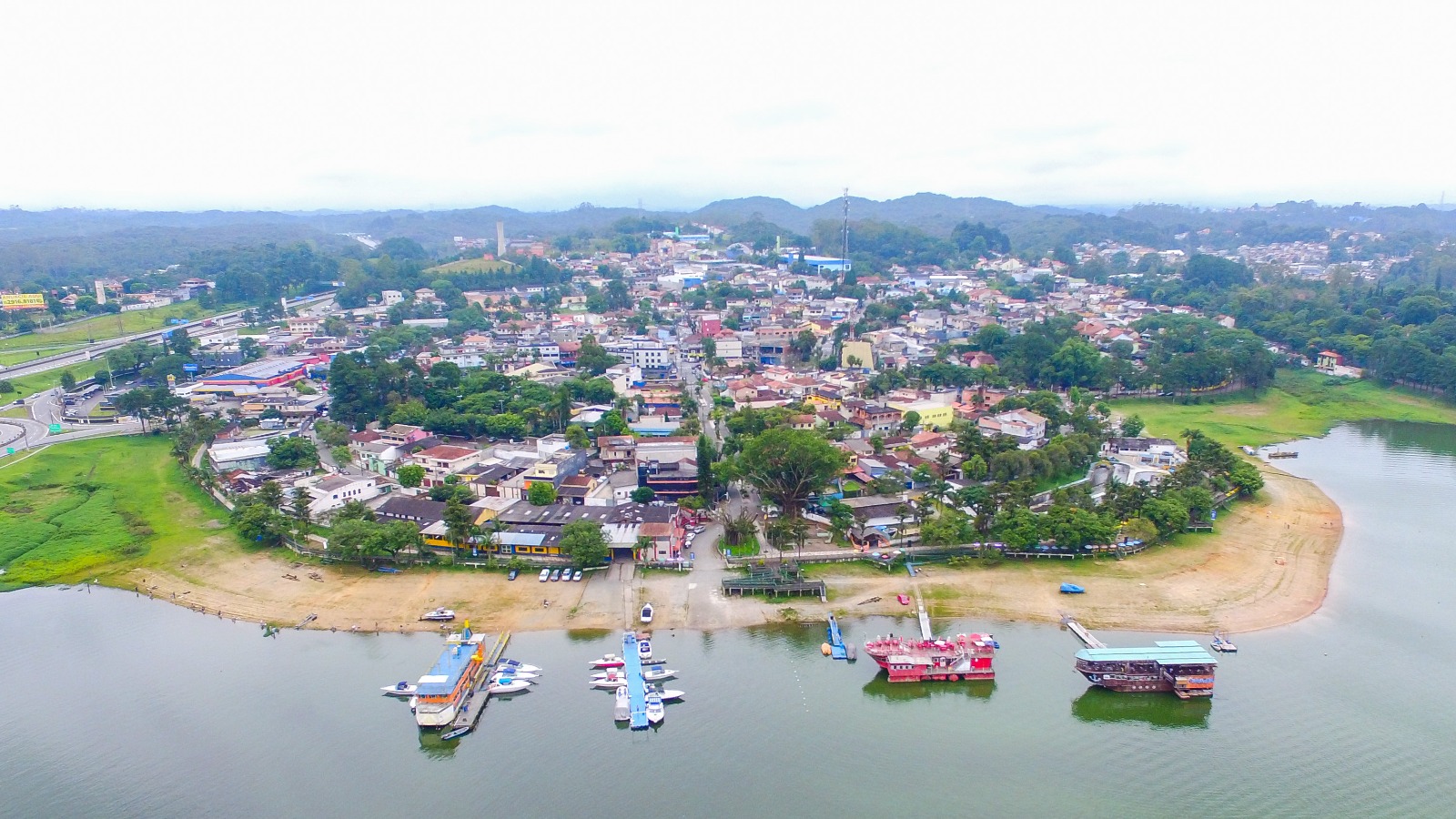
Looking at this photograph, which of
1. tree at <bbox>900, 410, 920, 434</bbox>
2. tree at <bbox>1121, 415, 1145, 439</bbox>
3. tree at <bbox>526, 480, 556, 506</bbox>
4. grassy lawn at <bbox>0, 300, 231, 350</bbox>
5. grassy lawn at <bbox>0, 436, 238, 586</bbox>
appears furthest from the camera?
grassy lawn at <bbox>0, 300, 231, 350</bbox>

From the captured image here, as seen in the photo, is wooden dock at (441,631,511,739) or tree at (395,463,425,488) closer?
wooden dock at (441,631,511,739)

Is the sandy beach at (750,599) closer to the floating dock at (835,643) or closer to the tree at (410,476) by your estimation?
the floating dock at (835,643)

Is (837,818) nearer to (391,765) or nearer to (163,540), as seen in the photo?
(391,765)

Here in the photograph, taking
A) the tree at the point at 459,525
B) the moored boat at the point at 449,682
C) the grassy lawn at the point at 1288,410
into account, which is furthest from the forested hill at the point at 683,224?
the moored boat at the point at 449,682

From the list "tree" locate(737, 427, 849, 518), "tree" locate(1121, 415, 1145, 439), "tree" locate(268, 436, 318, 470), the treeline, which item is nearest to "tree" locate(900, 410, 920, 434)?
"tree" locate(1121, 415, 1145, 439)

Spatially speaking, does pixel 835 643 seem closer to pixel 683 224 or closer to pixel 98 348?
pixel 98 348

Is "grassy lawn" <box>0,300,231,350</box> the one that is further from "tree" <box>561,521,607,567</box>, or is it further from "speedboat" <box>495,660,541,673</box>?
"speedboat" <box>495,660,541,673</box>
